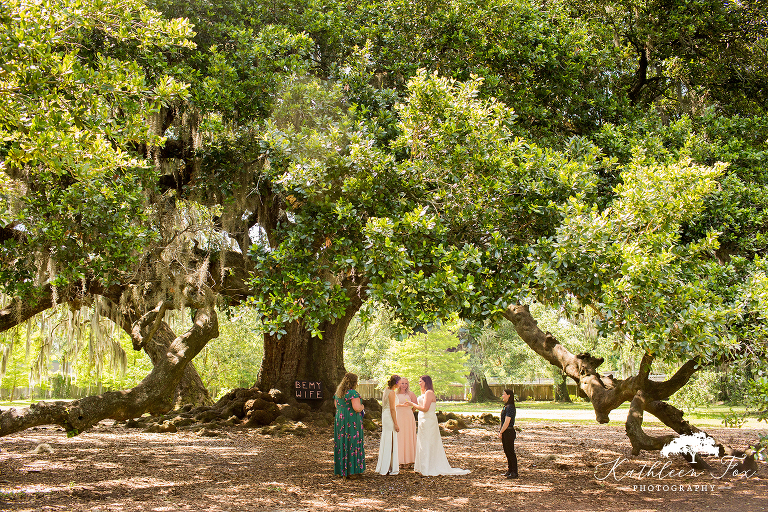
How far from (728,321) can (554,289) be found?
5.51 ft

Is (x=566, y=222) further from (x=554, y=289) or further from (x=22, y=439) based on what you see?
(x=22, y=439)

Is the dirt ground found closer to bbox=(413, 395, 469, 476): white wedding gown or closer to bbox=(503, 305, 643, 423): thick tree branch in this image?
bbox=(413, 395, 469, 476): white wedding gown

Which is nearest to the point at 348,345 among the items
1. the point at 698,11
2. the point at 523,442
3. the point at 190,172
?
the point at 523,442

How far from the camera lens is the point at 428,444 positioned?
779 centimetres

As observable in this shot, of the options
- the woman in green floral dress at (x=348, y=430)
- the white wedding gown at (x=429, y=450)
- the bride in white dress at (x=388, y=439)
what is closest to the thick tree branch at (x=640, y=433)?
the white wedding gown at (x=429, y=450)

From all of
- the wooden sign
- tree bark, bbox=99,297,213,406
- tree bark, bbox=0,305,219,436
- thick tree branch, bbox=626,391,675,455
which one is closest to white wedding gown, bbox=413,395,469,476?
thick tree branch, bbox=626,391,675,455

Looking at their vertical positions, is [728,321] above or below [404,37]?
below

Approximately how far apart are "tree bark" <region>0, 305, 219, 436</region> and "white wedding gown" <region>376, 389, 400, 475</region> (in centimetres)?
346

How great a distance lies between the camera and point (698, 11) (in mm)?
8938

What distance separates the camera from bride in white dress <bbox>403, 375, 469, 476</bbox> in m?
7.75

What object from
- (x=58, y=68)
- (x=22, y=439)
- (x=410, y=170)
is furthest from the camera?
Result: (x=22, y=439)

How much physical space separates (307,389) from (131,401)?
5.43m

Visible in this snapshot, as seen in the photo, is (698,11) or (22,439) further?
(22,439)

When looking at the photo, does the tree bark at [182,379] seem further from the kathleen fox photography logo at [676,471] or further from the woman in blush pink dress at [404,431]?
the kathleen fox photography logo at [676,471]
